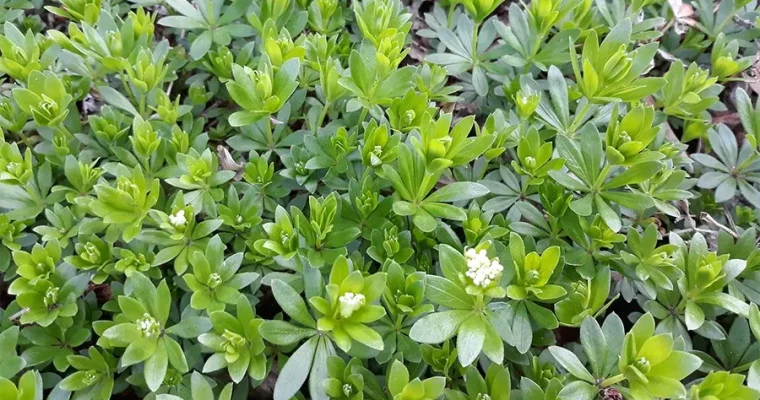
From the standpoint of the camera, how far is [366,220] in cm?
253

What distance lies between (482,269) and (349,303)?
0.47 m

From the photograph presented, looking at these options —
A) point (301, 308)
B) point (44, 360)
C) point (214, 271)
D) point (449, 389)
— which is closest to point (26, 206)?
point (44, 360)

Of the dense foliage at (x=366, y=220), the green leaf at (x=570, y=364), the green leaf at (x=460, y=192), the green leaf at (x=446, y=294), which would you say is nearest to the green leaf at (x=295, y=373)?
the dense foliage at (x=366, y=220)

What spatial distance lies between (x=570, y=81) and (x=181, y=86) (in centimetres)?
222

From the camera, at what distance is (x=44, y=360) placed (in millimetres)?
2346

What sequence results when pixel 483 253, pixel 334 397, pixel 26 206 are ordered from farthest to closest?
pixel 26 206, pixel 334 397, pixel 483 253

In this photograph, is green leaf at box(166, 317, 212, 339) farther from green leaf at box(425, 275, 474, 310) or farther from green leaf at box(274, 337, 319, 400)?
green leaf at box(425, 275, 474, 310)

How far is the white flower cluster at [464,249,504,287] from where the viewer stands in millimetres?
1960

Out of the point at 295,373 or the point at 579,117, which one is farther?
the point at 579,117

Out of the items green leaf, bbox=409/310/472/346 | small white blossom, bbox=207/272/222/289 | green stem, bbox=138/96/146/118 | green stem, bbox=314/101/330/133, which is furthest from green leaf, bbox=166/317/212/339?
green stem, bbox=138/96/146/118

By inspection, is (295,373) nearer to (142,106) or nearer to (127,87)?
(142,106)

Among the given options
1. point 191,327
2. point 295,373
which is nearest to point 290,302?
point 295,373

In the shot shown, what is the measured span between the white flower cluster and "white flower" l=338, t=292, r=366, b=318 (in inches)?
15.2

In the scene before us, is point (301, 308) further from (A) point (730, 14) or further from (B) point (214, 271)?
(A) point (730, 14)
